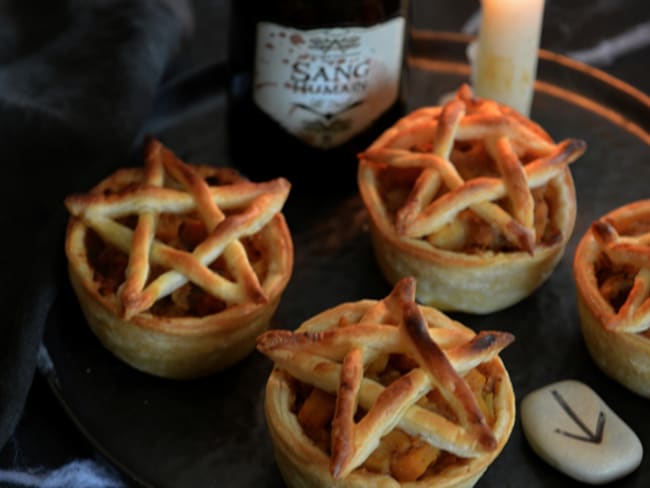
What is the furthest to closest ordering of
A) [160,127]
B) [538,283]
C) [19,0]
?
1. [19,0]
2. [160,127]
3. [538,283]

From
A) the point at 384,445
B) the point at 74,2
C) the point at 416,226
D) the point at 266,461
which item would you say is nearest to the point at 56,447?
the point at 266,461

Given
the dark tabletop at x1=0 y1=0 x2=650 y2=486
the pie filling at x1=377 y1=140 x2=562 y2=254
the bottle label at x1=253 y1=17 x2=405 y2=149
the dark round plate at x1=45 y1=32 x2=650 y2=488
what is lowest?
the dark round plate at x1=45 y1=32 x2=650 y2=488

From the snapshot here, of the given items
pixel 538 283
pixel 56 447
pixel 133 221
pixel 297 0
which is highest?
pixel 297 0

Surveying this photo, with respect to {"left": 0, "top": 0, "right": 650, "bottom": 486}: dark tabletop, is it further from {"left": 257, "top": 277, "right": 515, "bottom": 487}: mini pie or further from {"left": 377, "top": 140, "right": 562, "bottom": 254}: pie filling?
{"left": 257, "top": 277, "right": 515, "bottom": 487}: mini pie

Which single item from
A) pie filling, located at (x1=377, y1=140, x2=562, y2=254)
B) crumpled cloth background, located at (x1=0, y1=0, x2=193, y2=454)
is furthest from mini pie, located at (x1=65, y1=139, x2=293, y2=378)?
pie filling, located at (x1=377, y1=140, x2=562, y2=254)

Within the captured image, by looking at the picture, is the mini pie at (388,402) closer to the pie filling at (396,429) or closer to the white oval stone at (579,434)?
the pie filling at (396,429)

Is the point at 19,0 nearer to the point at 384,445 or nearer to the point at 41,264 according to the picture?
the point at 41,264
